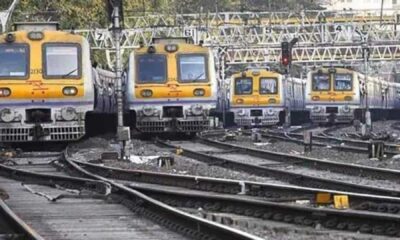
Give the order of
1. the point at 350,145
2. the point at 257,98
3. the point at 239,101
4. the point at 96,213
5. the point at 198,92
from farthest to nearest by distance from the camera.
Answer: the point at 239,101, the point at 257,98, the point at 198,92, the point at 350,145, the point at 96,213

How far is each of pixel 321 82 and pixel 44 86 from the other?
23075 mm

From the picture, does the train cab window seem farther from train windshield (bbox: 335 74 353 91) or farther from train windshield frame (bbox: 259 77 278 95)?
train windshield (bbox: 335 74 353 91)

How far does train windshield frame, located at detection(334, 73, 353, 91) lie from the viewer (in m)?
42.2

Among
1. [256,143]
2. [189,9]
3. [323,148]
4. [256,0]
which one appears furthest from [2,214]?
[256,0]

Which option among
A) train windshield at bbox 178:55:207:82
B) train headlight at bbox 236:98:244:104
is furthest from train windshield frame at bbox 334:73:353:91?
train windshield at bbox 178:55:207:82

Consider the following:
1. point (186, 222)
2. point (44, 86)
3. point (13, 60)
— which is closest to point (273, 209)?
point (186, 222)

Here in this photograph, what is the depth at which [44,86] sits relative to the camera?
846 inches

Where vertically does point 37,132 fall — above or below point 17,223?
below

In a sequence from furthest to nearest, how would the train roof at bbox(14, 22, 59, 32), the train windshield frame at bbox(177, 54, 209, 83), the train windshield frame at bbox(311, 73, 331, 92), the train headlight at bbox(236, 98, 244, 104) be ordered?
the train windshield frame at bbox(311, 73, 331, 92) < the train headlight at bbox(236, 98, 244, 104) < the train windshield frame at bbox(177, 54, 209, 83) < the train roof at bbox(14, 22, 59, 32)

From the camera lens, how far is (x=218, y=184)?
1304cm

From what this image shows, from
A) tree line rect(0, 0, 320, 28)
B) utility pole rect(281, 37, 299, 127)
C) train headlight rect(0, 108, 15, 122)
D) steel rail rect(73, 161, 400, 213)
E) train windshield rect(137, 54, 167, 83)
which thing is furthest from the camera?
tree line rect(0, 0, 320, 28)

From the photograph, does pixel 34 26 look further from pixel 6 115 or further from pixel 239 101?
pixel 239 101

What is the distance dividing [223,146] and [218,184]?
37.4 feet

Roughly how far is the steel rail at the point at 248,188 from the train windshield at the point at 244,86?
23.7 m
